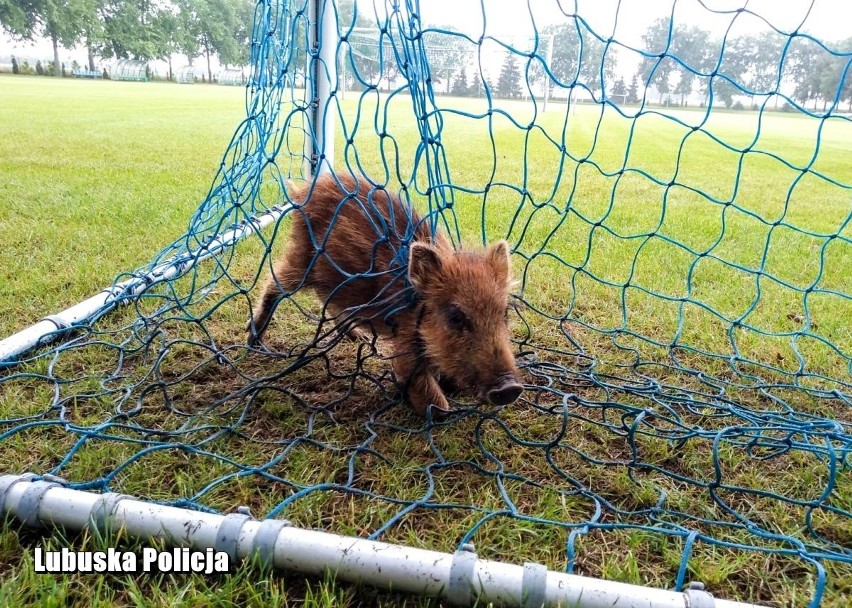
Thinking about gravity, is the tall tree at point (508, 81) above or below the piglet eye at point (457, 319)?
above

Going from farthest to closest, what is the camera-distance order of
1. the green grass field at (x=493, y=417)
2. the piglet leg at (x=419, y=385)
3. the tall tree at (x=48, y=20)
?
the tall tree at (x=48, y=20) → the piglet leg at (x=419, y=385) → the green grass field at (x=493, y=417)

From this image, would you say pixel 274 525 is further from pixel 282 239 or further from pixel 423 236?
pixel 282 239

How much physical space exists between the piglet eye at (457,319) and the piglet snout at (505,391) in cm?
27

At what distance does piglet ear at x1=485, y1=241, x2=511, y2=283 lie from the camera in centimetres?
274

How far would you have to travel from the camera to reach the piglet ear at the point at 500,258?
2736mm

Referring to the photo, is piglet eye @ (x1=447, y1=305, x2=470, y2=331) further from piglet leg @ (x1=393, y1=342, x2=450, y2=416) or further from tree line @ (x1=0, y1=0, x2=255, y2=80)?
tree line @ (x1=0, y1=0, x2=255, y2=80)

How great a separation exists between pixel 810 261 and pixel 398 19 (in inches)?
142

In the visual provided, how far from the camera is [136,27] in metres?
53.9

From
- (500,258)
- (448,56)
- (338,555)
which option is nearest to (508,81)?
(448,56)

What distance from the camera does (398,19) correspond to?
2.70 metres

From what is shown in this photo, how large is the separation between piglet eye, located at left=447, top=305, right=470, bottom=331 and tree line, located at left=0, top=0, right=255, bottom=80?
4610cm

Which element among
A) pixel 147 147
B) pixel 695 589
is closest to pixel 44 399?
pixel 695 589

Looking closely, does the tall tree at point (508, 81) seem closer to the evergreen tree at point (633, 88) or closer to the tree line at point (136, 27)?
the evergreen tree at point (633, 88)

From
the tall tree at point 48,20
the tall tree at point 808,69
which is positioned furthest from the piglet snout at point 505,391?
the tall tree at point 48,20
